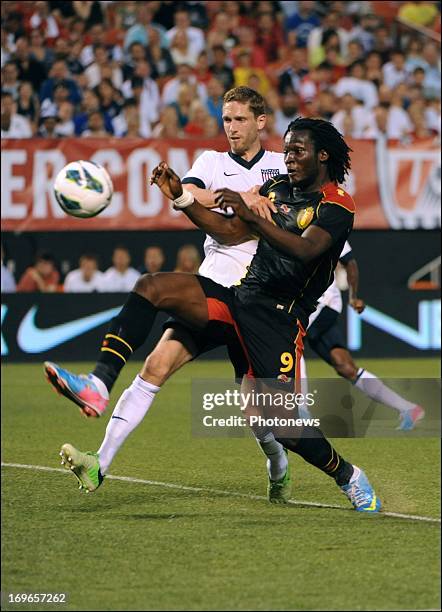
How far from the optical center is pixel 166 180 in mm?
6250

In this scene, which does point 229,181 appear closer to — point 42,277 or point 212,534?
point 212,534

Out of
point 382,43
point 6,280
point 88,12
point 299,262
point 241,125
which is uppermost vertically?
point 88,12

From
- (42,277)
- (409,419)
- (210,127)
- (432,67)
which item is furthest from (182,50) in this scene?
(409,419)

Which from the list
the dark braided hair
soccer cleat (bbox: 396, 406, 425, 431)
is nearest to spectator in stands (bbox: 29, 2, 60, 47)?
soccer cleat (bbox: 396, 406, 425, 431)

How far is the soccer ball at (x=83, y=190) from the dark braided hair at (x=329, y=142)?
1309 mm

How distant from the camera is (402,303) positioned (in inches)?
627

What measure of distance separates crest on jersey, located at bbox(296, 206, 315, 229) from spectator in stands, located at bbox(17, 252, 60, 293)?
9.97m

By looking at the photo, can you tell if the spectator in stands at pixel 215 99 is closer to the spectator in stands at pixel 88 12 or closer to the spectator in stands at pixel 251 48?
the spectator in stands at pixel 251 48

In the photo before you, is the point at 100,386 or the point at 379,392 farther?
the point at 379,392

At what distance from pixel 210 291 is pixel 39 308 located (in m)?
9.23

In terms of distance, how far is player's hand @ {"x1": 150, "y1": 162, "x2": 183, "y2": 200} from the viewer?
20.3ft

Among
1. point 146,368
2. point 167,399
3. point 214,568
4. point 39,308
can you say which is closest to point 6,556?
point 214,568

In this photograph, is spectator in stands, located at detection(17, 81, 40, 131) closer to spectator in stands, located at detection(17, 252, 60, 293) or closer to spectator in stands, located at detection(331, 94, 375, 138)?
spectator in stands, located at detection(17, 252, 60, 293)

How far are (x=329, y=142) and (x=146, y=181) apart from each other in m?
9.38
